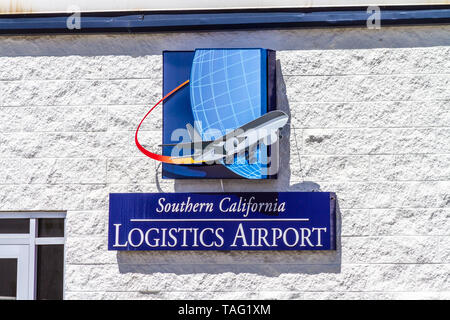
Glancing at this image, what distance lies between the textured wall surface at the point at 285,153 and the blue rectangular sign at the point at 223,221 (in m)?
0.11

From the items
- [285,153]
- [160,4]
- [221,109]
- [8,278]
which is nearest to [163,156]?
[221,109]

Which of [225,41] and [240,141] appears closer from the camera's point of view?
[240,141]

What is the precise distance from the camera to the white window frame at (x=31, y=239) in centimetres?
659

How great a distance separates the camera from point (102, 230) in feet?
21.4

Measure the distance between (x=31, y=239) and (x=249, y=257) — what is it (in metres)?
2.18

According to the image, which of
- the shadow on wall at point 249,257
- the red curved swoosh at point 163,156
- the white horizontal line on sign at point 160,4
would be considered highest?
the white horizontal line on sign at point 160,4

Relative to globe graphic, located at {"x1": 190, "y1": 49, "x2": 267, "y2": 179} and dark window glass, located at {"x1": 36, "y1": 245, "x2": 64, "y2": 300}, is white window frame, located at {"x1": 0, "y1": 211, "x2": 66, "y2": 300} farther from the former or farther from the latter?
globe graphic, located at {"x1": 190, "y1": 49, "x2": 267, "y2": 179}

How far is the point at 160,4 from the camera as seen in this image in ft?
21.9

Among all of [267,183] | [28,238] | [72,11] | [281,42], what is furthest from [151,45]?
[28,238]

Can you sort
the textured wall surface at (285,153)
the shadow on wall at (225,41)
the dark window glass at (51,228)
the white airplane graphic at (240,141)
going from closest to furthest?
the white airplane graphic at (240,141) < the textured wall surface at (285,153) < the shadow on wall at (225,41) < the dark window glass at (51,228)

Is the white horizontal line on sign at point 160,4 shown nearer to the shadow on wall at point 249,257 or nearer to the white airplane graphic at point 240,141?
the shadow on wall at point 249,257

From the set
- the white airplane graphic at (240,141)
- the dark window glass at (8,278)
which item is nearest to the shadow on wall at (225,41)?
the white airplane graphic at (240,141)

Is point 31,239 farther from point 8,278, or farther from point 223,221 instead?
point 223,221

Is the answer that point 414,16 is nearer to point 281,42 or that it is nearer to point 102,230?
point 281,42
